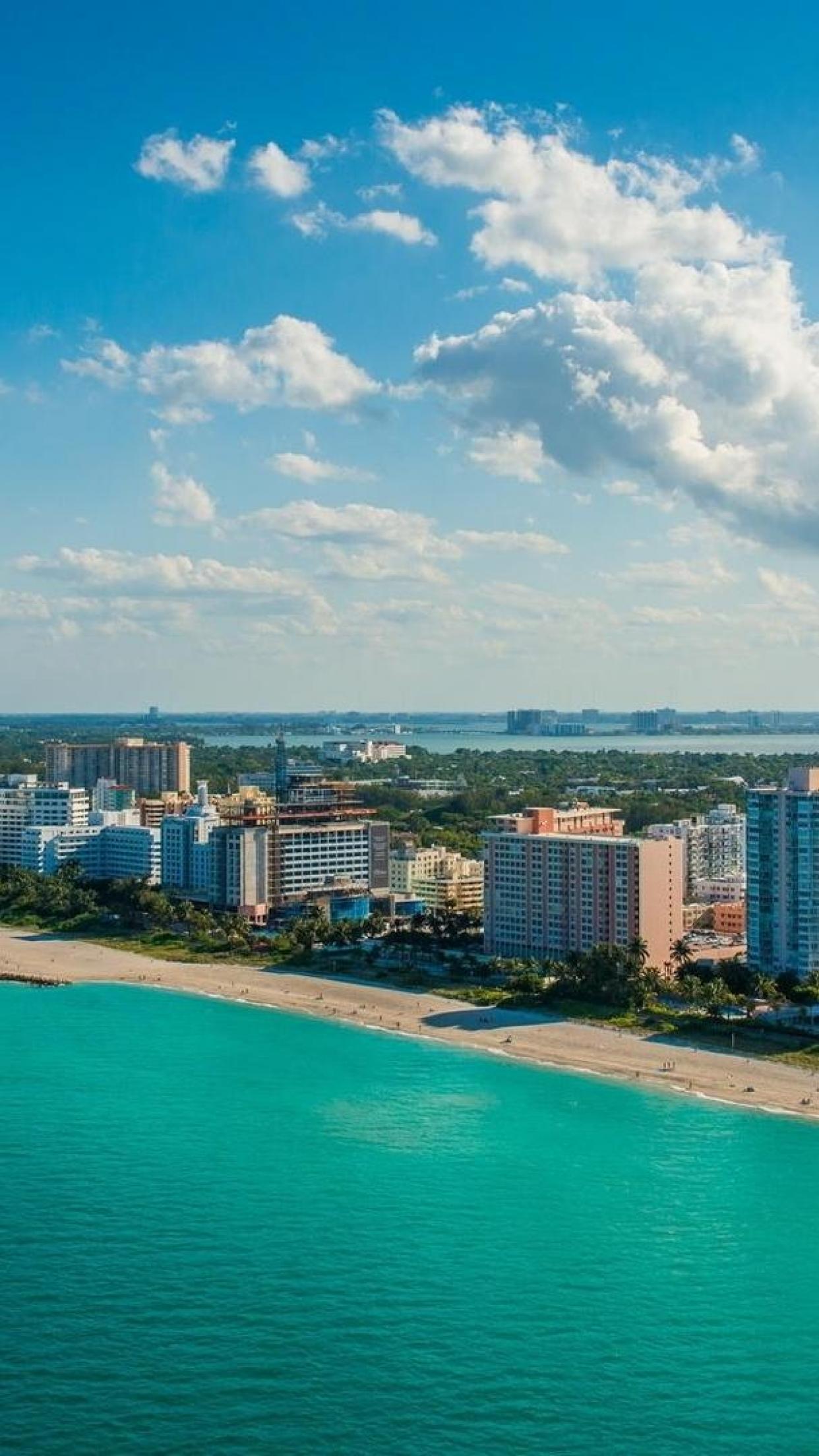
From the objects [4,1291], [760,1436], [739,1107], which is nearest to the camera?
[760,1436]

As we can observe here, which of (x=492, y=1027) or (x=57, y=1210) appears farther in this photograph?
(x=492, y=1027)

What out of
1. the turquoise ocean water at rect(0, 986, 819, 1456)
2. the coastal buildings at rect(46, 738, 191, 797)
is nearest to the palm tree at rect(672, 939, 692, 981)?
the turquoise ocean water at rect(0, 986, 819, 1456)

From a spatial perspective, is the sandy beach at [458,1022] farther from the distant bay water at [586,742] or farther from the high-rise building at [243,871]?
the distant bay water at [586,742]

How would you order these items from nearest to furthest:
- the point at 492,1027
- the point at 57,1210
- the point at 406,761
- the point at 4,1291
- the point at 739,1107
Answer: the point at 4,1291 < the point at 57,1210 < the point at 739,1107 < the point at 492,1027 < the point at 406,761

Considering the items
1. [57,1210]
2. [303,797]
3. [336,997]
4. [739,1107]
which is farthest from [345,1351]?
[303,797]

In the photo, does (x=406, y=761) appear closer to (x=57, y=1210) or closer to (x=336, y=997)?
(x=336, y=997)

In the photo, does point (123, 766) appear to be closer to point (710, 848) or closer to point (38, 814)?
point (38, 814)
